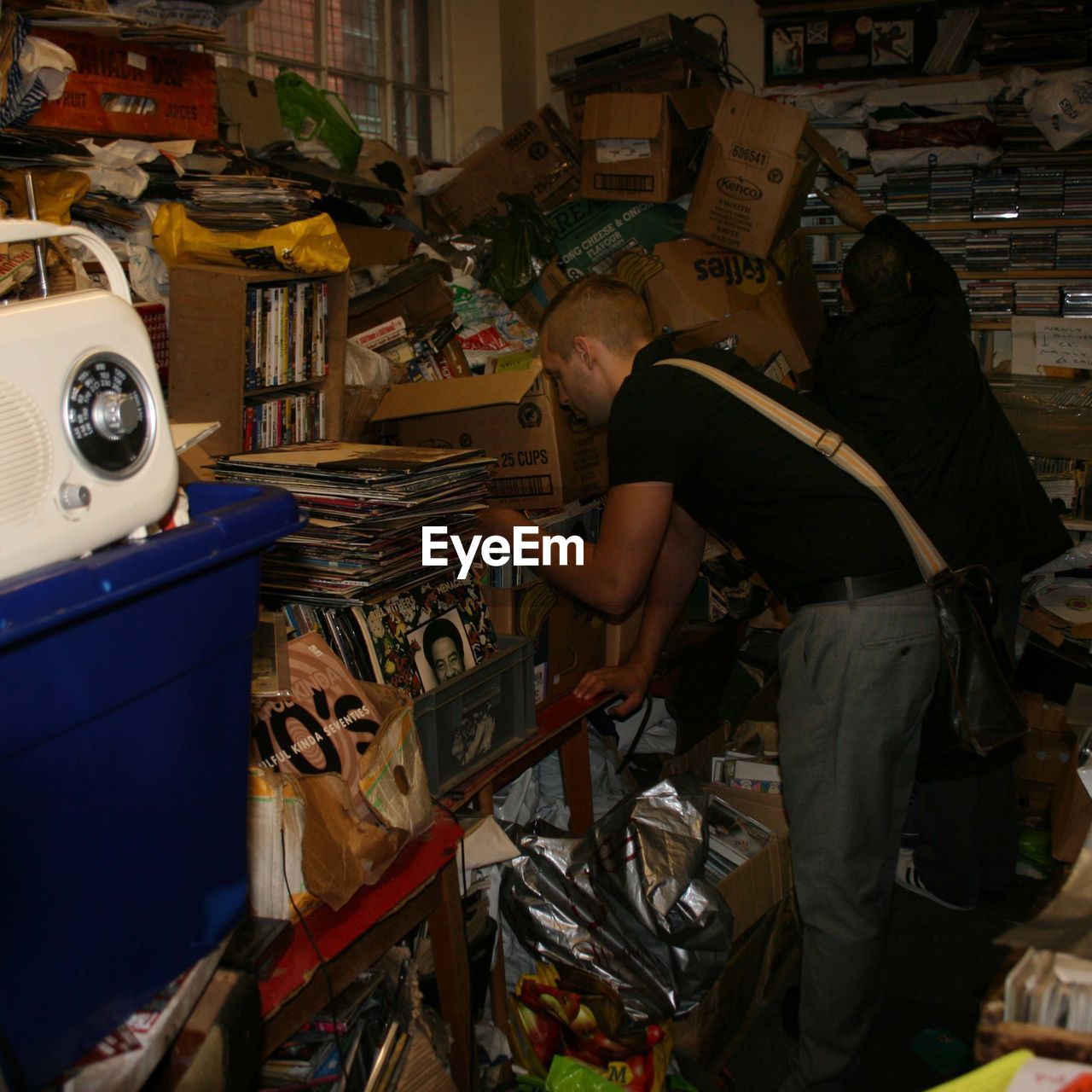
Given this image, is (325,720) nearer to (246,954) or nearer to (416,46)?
(246,954)

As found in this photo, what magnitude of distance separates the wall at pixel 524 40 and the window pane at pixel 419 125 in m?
0.06

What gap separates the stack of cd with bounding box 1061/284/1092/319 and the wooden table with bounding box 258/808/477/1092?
10.1 feet

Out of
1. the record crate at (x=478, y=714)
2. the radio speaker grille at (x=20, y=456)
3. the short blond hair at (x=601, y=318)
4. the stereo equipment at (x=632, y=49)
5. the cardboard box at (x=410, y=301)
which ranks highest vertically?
the stereo equipment at (x=632, y=49)

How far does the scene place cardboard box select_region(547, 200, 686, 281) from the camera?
3488 mm

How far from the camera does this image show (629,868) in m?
2.05

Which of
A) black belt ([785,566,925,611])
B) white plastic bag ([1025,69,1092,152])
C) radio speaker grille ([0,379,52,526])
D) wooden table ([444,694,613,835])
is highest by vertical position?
white plastic bag ([1025,69,1092,152])

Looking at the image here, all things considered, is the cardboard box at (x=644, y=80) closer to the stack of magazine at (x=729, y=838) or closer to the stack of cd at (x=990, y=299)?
the stack of cd at (x=990, y=299)

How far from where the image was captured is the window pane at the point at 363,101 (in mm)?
3619

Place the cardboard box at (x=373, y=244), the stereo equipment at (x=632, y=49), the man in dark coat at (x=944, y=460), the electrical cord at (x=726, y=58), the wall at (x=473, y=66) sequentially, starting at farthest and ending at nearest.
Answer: the electrical cord at (x=726, y=58), the wall at (x=473, y=66), the stereo equipment at (x=632, y=49), the cardboard box at (x=373, y=244), the man in dark coat at (x=944, y=460)

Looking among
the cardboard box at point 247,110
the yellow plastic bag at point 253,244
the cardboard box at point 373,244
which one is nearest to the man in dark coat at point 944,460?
the cardboard box at point 373,244

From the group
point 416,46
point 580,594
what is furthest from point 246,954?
A: point 416,46

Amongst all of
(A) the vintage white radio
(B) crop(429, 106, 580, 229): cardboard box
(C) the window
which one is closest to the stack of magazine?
(A) the vintage white radio

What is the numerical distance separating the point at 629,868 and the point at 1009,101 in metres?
3.04

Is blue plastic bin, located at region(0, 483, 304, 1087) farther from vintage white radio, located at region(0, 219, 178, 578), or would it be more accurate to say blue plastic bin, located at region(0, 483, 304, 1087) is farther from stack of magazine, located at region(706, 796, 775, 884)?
stack of magazine, located at region(706, 796, 775, 884)
